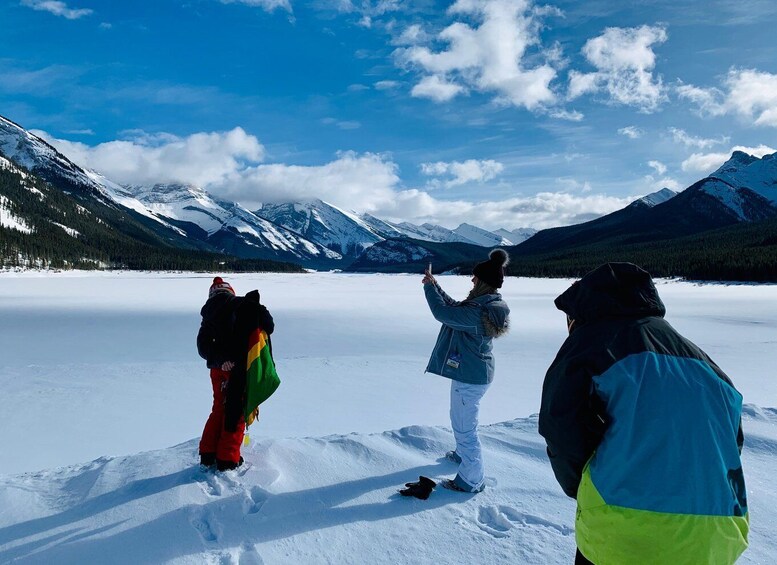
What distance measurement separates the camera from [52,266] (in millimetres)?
97000

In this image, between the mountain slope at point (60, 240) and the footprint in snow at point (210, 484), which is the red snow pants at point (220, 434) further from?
the mountain slope at point (60, 240)

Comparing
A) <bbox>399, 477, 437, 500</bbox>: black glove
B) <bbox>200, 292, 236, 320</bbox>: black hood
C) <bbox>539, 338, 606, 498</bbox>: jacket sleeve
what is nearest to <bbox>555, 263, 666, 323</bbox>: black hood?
<bbox>539, 338, 606, 498</bbox>: jacket sleeve

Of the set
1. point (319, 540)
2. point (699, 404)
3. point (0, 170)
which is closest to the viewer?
point (699, 404)

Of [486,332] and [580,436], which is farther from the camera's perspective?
[486,332]

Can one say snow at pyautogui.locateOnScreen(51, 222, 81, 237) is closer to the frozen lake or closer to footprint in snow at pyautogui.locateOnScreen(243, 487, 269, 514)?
the frozen lake

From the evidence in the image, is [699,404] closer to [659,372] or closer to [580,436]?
[659,372]

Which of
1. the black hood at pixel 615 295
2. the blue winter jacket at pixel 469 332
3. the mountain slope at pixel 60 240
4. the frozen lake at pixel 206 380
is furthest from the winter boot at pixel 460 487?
the mountain slope at pixel 60 240

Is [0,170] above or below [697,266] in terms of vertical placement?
above

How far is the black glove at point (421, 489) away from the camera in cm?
379

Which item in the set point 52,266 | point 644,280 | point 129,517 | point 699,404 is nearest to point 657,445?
point 699,404

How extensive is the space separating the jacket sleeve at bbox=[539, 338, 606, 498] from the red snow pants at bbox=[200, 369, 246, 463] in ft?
10.4

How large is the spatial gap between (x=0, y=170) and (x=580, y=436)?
210956mm

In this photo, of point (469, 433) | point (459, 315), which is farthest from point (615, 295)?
point (469, 433)

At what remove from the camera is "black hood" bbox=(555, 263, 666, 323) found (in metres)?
1.83
